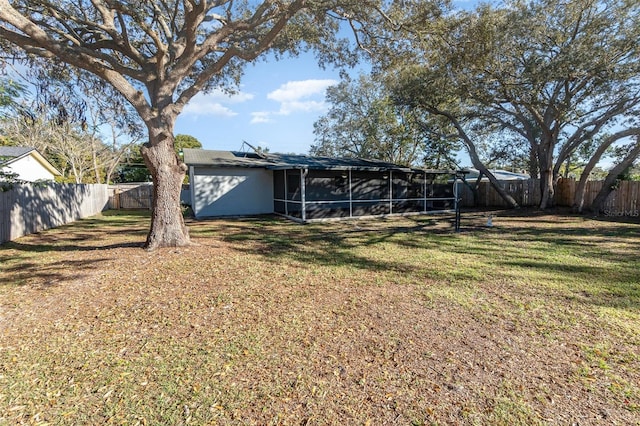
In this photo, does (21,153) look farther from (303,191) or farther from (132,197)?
(303,191)

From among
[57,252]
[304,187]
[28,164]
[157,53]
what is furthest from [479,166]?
[28,164]

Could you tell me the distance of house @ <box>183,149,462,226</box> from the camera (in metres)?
13.4

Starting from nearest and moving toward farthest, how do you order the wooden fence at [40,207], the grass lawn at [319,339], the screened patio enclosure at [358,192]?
the grass lawn at [319,339], the wooden fence at [40,207], the screened patio enclosure at [358,192]

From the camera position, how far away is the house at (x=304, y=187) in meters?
13.4

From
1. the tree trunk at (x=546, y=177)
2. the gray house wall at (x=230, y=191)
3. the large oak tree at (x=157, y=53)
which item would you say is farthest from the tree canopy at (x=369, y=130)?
the large oak tree at (x=157, y=53)

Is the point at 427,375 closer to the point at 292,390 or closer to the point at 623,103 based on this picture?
the point at 292,390

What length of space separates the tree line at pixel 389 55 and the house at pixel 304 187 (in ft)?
11.6

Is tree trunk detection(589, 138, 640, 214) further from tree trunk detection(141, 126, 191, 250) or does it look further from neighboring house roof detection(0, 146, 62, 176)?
neighboring house roof detection(0, 146, 62, 176)

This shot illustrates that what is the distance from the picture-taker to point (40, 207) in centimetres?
1089

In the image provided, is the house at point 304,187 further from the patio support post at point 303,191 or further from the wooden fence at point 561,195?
the wooden fence at point 561,195

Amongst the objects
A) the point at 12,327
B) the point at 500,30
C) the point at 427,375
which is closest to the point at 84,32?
the point at 12,327

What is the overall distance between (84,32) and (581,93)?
17860mm

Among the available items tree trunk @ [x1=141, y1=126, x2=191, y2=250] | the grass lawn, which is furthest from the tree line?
the grass lawn

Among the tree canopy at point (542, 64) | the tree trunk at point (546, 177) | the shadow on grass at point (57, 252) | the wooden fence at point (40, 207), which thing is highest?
the tree canopy at point (542, 64)
